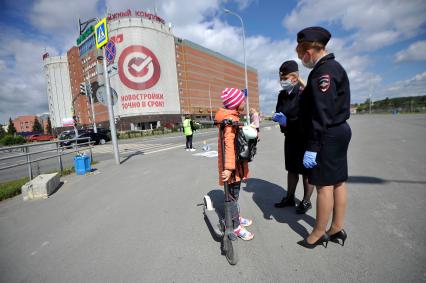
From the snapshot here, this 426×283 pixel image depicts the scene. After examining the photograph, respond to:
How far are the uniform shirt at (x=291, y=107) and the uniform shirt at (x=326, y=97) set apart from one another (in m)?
0.74

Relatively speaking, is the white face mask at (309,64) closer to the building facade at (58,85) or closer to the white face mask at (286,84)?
the white face mask at (286,84)

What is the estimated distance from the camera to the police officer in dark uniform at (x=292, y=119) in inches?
117

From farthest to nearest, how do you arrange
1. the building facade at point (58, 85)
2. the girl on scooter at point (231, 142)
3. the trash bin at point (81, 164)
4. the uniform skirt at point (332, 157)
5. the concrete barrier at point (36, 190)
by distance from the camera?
the building facade at point (58, 85), the trash bin at point (81, 164), the concrete barrier at point (36, 190), the girl on scooter at point (231, 142), the uniform skirt at point (332, 157)

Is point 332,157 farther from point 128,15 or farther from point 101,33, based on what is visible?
point 128,15

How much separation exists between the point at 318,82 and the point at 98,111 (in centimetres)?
7526

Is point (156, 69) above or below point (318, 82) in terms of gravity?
above

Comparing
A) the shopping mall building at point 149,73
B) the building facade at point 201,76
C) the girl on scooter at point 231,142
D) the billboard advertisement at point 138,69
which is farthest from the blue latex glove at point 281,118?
the building facade at point 201,76

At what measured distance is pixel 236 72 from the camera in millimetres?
101500

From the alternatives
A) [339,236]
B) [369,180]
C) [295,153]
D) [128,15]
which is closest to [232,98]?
[295,153]

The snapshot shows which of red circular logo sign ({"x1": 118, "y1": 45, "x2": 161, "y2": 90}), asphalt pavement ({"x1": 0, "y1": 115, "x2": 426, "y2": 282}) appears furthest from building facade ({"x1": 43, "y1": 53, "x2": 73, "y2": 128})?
asphalt pavement ({"x1": 0, "y1": 115, "x2": 426, "y2": 282})

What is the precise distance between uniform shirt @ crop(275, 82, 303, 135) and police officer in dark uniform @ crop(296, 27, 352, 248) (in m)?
0.57

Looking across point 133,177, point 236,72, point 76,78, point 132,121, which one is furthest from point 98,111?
point 133,177

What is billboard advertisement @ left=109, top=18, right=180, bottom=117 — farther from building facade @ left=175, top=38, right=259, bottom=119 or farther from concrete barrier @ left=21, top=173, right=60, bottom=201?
concrete barrier @ left=21, top=173, right=60, bottom=201

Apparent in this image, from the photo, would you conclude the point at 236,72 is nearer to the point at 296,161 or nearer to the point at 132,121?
the point at 132,121
